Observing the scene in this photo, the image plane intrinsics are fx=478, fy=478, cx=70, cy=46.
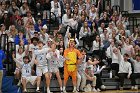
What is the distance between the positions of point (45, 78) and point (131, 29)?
8224 mm

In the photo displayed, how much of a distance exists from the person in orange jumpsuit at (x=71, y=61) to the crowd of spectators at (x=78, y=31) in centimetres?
→ 48

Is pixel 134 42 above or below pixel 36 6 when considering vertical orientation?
below

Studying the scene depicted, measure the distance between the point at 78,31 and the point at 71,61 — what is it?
2.99 meters

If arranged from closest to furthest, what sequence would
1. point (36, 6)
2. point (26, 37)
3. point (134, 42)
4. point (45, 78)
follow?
point (45, 78), point (26, 37), point (134, 42), point (36, 6)

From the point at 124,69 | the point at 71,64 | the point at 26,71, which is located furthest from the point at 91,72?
the point at 26,71

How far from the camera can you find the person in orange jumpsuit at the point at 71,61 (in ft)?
61.7

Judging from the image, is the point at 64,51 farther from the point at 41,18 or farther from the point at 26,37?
the point at 41,18

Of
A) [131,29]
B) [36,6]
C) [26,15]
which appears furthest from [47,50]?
[131,29]

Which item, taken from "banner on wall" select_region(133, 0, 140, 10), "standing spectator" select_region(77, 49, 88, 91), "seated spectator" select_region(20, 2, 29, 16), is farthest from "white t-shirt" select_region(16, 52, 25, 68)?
"banner on wall" select_region(133, 0, 140, 10)

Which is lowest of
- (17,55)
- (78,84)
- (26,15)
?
(78,84)

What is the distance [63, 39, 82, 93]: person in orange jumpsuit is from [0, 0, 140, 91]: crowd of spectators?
18.8 inches

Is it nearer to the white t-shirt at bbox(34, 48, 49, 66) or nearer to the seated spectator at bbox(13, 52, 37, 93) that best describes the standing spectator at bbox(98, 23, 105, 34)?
the white t-shirt at bbox(34, 48, 49, 66)

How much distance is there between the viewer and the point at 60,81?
18625 millimetres

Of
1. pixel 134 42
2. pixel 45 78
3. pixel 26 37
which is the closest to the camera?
pixel 45 78
